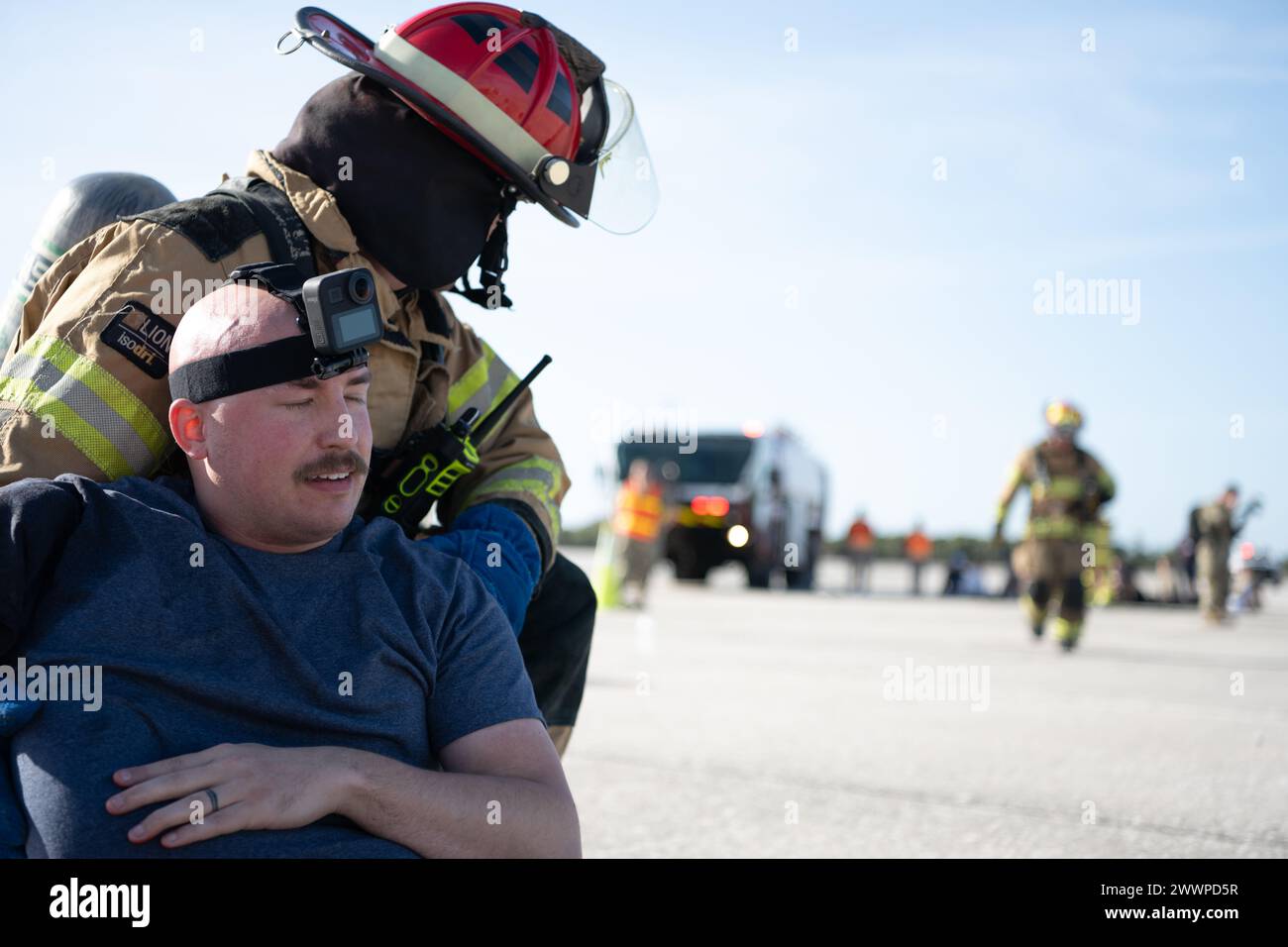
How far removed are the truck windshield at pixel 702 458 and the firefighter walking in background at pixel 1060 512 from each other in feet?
39.9

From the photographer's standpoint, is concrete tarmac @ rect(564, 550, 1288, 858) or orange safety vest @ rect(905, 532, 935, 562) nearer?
concrete tarmac @ rect(564, 550, 1288, 858)

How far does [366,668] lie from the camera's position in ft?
6.12

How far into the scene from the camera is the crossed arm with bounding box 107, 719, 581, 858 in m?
1.68

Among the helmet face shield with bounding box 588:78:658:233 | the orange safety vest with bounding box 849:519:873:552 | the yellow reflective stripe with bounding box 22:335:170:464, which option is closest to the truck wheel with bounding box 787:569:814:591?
the orange safety vest with bounding box 849:519:873:552

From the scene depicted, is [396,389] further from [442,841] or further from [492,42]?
[442,841]

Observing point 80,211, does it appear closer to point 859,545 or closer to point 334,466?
point 334,466

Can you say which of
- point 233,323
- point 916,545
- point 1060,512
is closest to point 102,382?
point 233,323

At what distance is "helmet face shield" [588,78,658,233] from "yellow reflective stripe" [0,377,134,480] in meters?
1.23

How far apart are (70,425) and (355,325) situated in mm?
492

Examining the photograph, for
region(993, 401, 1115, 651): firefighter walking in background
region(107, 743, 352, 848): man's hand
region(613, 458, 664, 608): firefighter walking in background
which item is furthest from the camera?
region(613, 458, 664, 608): firefighter walking in background

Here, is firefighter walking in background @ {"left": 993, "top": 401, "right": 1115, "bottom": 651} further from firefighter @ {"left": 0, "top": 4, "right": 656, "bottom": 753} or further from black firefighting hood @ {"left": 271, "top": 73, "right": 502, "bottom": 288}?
black firefighting hood @ {"left": 271, "top": 73, "right": 502, "bottom": 288}

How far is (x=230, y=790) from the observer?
1.69 m

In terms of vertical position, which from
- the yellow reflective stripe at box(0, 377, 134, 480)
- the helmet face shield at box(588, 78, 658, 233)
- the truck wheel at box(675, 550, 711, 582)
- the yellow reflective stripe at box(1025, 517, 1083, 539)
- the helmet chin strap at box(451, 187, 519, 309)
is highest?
the helmet face shield at box(588, 78, 658, 233)
